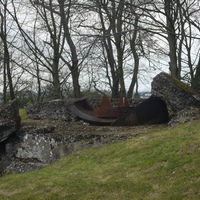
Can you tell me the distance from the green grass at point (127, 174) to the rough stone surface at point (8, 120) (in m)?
1.94

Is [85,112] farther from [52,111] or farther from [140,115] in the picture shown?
[140,115]

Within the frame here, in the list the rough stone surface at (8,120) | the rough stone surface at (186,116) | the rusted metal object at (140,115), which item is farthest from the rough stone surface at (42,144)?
the rough stone surface at (186,116)

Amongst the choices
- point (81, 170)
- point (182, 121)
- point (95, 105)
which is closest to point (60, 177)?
point (81, 170)

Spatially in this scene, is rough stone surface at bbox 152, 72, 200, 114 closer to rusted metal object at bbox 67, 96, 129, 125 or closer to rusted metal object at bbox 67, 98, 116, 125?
rusted metal object at bbox 67, 96, 129, 125

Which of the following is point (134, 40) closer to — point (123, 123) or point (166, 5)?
point (166, 5)

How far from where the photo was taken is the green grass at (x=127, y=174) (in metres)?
5.40

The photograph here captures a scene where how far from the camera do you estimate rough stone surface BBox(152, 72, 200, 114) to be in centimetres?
972

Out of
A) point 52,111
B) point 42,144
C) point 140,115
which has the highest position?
point 52,111

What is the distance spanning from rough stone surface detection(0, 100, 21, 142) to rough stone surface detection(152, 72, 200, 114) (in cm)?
332

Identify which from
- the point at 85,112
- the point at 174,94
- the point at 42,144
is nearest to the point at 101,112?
the point at 85,112

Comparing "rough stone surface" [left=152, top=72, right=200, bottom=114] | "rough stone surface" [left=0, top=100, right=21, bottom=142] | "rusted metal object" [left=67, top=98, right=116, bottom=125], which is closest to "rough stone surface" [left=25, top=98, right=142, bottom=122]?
"rusted metal object" [left=67, top=98, right=116, bottom=125]

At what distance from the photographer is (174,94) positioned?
32.0ft

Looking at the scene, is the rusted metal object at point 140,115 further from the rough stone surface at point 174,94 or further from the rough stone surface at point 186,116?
the rough stone surface at point 186,116

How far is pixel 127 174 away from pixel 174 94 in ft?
13.0
